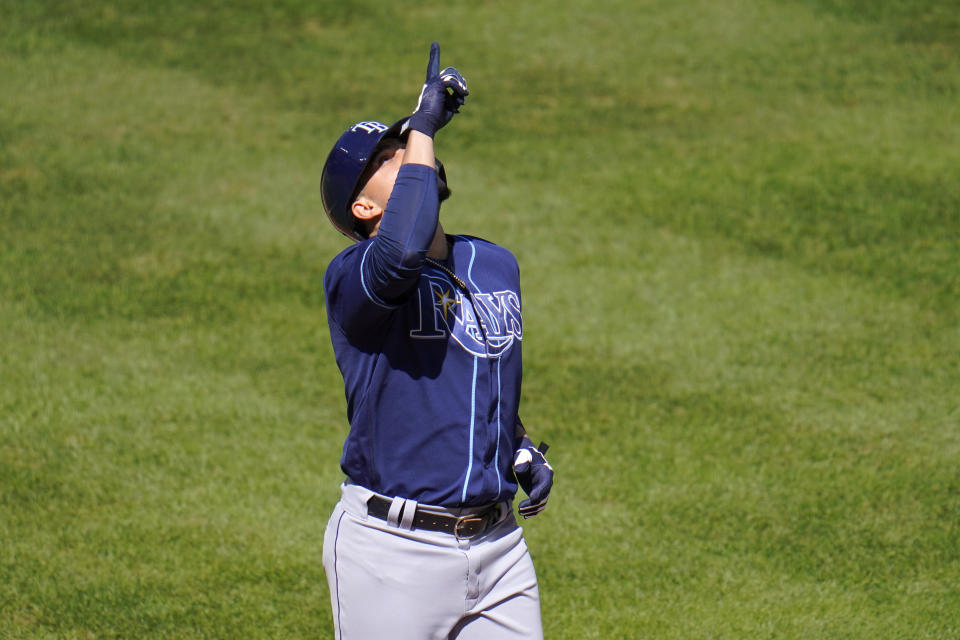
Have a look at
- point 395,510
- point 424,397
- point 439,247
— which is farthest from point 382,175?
point 395,510

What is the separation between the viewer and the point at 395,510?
3.47 metres

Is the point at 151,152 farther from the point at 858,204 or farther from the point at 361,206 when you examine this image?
the point at 361,206

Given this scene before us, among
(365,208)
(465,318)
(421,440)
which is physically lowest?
(421,440)

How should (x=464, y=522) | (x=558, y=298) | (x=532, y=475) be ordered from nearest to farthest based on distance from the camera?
(x=464, y=522)
(x=532, y=475)
(x=558, y=298)

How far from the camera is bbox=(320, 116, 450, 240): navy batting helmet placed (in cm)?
359

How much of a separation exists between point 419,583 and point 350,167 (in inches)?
54.2

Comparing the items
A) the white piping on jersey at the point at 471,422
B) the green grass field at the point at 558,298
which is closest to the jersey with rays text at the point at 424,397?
the white piping on jersey at the point at 471,422

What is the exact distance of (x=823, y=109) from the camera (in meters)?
12.2

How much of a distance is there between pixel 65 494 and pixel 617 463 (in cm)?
348

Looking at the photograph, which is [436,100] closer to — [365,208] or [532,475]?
[365,208]

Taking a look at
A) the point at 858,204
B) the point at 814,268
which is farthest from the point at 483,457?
the point at 858,204

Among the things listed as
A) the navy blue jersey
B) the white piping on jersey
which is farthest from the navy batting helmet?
the white piping on jersey

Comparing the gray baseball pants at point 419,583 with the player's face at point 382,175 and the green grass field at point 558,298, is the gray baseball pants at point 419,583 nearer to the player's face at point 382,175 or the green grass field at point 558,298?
the player's face at point 382,175

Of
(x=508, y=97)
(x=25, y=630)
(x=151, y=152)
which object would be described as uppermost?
(x=508, y=97)
